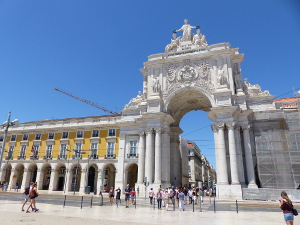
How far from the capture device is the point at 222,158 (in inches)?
1230

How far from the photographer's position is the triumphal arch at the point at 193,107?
31.6m

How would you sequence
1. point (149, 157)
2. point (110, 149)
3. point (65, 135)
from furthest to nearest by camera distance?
point (65, 135) → point (110, 149) → point (149, 157)

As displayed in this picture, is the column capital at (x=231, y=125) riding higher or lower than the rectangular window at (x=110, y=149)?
higher

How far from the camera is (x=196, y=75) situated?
122 ft

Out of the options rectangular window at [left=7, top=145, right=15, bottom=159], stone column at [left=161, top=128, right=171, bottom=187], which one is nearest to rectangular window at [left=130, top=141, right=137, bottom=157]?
stone column at [left=161, top=128, right=171, bottom=187]

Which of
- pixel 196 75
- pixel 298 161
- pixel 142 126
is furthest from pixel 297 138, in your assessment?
pixel 142 126

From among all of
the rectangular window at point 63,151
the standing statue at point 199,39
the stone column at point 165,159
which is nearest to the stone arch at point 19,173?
the rectangular window at point 63,151

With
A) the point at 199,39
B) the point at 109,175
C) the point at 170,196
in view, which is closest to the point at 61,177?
the point at 109,175

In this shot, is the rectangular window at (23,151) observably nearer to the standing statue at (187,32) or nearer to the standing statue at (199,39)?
the standing statue at (187,32)

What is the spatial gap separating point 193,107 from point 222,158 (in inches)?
546

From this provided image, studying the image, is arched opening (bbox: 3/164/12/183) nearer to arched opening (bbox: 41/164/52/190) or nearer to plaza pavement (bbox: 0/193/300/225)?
arched opening (bbox: 41/164/52/190)

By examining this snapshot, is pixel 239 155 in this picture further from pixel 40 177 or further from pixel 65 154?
pixel 40 177

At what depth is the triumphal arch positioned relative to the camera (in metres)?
31.6

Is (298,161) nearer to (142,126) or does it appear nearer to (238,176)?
(238,176)
